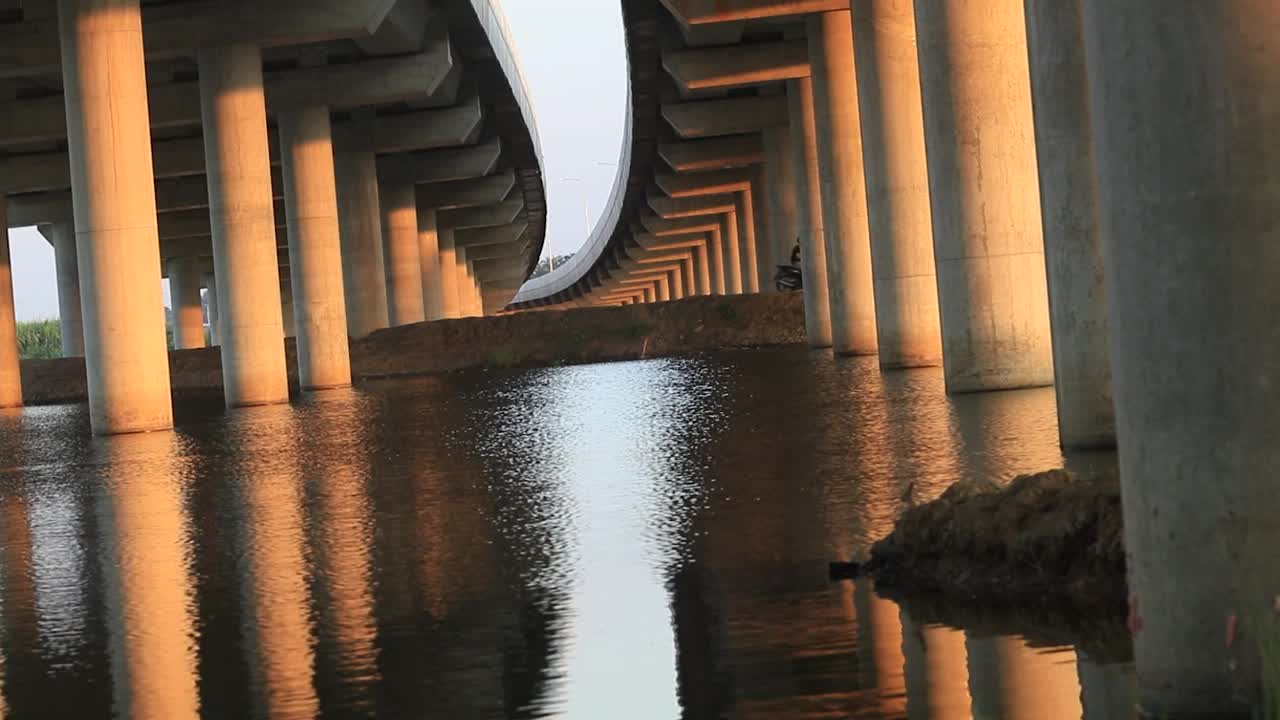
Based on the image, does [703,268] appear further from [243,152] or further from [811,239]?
[243,152]

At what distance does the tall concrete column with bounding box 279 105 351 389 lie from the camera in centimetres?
3903

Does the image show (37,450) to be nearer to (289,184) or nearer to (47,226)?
(289,184)

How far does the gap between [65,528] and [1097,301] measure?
293 inches

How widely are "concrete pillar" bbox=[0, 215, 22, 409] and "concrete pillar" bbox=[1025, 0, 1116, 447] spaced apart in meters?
37.4

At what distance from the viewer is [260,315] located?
1334 inches

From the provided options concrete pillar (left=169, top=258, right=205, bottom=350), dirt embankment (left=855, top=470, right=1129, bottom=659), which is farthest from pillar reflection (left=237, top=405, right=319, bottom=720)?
concrete pillar (left=169, top=258, right=205, bottom=350)

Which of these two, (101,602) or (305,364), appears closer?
(101,602)

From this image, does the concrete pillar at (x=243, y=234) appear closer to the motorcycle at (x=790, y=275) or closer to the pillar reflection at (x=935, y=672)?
the motorcycle at (x=790, y=275)

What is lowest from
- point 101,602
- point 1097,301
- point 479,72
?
point 101,602

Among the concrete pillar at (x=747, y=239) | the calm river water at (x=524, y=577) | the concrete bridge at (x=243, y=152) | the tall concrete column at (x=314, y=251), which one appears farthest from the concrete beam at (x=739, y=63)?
the concrete pillar at (x=747, y=239)

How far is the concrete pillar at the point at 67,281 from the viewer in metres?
64.6

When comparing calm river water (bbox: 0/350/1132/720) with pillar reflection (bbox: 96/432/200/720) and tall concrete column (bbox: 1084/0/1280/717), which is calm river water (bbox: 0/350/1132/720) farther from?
tall concrete column (bbox: 1084/0/1280/717)

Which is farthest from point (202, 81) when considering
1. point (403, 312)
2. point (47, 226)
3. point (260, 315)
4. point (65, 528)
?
point (47, 226)

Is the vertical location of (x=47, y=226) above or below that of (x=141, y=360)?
above
